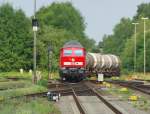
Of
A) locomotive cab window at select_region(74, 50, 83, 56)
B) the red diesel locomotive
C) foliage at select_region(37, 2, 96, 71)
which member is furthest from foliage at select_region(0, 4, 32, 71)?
foliage at select_region(37, 2, 96, 71)

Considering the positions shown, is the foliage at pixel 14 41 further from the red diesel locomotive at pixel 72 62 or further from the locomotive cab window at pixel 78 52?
the locomotive cab window at pixel 78 52

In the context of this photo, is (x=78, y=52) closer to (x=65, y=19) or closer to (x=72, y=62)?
(x=72, y=62)

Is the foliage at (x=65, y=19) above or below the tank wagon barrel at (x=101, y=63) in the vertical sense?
above

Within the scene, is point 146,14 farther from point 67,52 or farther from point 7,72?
point 67,52

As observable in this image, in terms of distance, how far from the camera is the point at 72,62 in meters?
53.0

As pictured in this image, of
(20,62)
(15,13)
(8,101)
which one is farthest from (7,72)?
(8,101)

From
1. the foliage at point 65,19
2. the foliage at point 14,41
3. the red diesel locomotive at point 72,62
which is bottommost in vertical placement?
the red diesel locomotive at point 72,62

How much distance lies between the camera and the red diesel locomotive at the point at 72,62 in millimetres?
52312

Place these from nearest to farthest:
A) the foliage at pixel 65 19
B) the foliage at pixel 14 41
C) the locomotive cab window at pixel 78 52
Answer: the locomotive cab window at pixel 78 52 < the foliage at pixel 14 41 < the foliage at pixel 65 19

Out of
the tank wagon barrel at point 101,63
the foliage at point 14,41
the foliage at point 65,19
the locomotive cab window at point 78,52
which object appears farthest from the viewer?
the foliage at point 65,19

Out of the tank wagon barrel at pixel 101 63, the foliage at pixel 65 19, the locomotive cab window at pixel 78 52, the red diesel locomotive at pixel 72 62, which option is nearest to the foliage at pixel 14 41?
the tank wagon barrel at pixel 101 63

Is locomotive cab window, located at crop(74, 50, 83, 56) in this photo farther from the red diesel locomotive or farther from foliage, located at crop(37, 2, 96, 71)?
foliage, located at crop(37, 2, 96, 71)

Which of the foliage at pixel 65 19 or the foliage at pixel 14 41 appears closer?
the foliage at pixel 14 41

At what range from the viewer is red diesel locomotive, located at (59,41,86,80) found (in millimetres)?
52312
